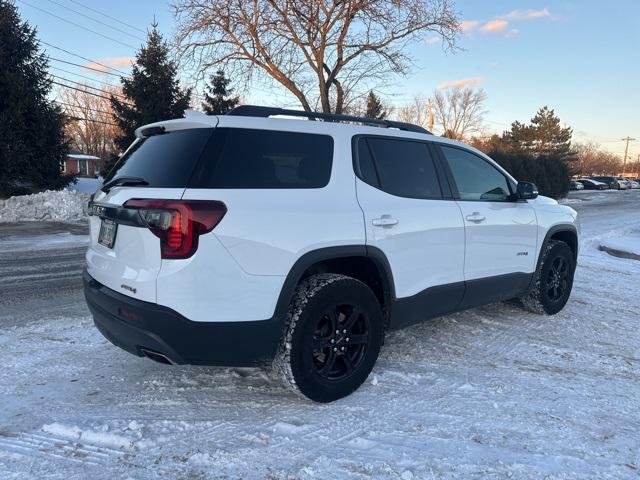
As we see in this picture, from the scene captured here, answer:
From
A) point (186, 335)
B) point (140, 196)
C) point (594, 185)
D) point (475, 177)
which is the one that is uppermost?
A: point (594, 185)

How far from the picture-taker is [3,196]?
16531 mm

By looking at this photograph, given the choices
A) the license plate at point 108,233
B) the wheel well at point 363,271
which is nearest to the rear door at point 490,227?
the wheel well at point 363,271

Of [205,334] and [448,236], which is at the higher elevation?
[448,236]

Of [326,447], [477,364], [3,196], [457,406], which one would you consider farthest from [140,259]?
[3,196]

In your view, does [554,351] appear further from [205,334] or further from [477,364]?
[205,334]

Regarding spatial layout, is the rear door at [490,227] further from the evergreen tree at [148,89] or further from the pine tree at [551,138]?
the pine tree at [551,138]

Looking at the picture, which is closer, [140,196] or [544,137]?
[140,196]

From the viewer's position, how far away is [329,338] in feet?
10.5

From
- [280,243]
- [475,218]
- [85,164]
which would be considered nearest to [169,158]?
[280,243]

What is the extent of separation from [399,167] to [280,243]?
1.34 meters

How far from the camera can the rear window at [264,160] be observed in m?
2.85

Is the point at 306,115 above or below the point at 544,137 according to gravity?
below

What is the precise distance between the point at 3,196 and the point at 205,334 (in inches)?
677

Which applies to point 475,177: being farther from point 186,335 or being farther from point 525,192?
point 186,335
